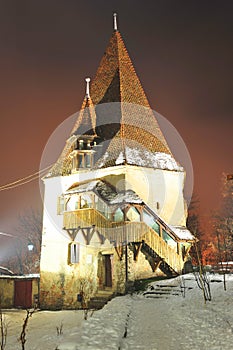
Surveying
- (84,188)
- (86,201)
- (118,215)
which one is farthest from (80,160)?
(118,215)

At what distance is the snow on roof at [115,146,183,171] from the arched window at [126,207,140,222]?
327 centimetres

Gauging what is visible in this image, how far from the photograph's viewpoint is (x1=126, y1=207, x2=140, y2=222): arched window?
21.0m

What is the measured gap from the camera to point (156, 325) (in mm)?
11430

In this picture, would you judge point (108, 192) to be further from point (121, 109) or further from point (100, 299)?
point (121, 109)

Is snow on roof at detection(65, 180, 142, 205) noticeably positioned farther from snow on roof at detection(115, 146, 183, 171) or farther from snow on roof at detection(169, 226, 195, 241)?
snow on roof at detection(169, 226, 195, 241)

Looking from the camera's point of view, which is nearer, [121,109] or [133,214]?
[133,214]

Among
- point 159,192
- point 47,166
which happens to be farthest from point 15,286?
point 159,192

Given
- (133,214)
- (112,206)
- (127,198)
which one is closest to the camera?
(127,198)

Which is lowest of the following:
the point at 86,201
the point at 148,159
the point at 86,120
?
the point at 86,201

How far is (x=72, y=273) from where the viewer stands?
75.3 ft

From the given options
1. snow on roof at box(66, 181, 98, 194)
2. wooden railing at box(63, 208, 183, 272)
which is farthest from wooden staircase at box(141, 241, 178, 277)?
snow on roof at box(66, 181, 98, 194)

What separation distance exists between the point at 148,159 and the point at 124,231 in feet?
20.3

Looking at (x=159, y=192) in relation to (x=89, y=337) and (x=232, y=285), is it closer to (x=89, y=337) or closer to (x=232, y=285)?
(x=232, y=285)

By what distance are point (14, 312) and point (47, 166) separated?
426 inches
